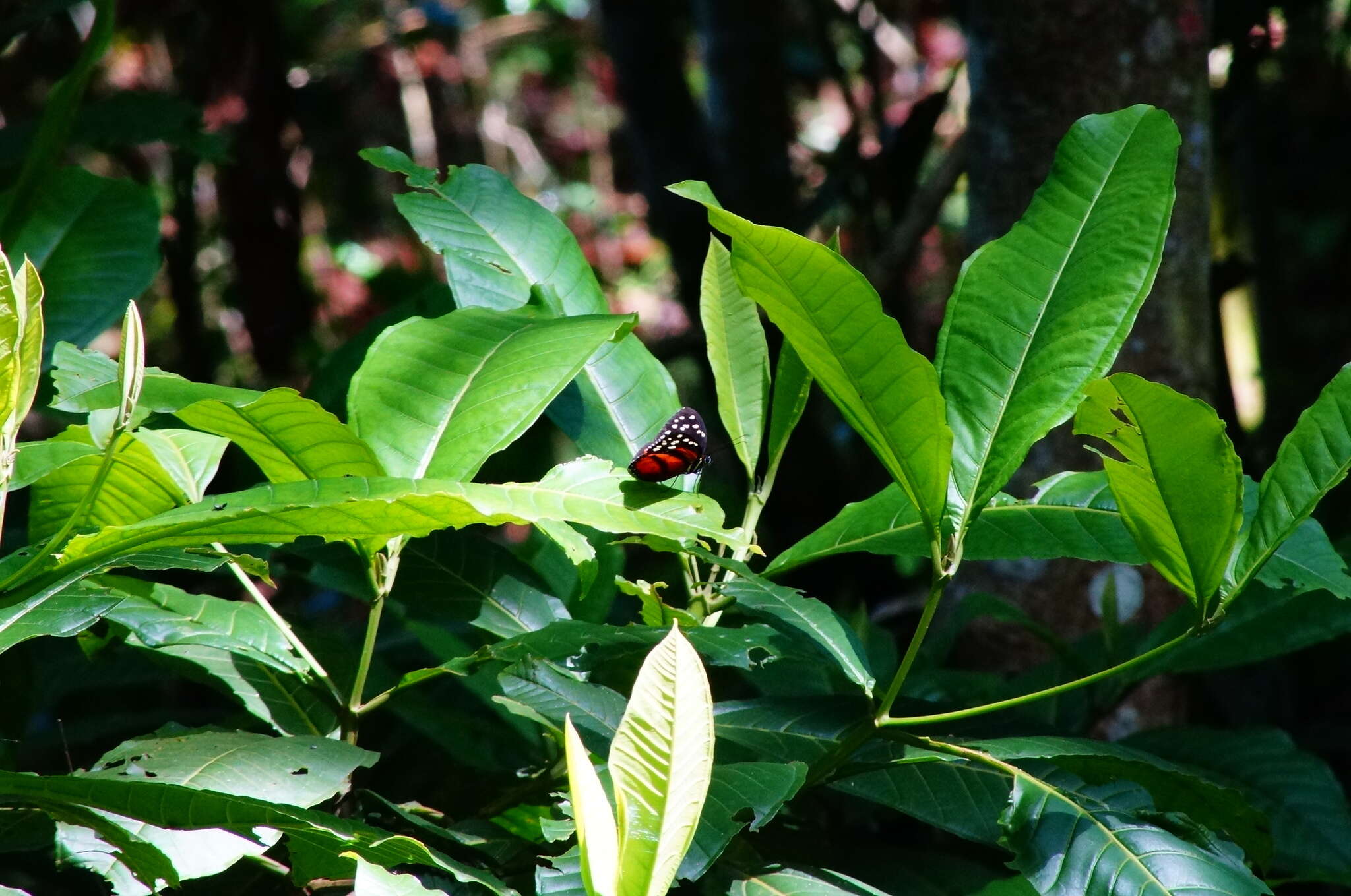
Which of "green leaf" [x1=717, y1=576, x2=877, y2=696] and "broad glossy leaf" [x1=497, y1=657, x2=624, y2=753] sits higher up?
"green leaf" [x1=717, y1=576, x2=877, y2=696]

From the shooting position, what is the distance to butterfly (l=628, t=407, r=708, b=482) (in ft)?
2.64

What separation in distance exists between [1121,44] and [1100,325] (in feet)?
2.69

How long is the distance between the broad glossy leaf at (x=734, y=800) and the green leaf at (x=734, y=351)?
26 centimetres

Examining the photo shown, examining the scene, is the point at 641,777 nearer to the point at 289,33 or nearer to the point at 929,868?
the point at 929,868

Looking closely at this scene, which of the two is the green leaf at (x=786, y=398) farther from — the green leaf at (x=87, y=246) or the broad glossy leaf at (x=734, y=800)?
the green leaf at (x=87, y=246)

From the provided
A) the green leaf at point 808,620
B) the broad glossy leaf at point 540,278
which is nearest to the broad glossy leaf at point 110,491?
the broad glossy leaf at point 540,278

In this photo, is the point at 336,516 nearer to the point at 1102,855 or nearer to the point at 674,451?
the point at 674,451

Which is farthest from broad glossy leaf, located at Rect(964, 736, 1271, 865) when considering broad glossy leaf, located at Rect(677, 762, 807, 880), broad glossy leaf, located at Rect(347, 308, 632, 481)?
broad glossy leaf, located at Rect(347, 308, 632, 481)

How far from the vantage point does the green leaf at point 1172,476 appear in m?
0.62

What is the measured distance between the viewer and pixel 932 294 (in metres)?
4.33

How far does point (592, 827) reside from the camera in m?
0.48

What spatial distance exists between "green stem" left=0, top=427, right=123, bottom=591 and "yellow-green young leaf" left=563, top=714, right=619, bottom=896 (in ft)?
0.97

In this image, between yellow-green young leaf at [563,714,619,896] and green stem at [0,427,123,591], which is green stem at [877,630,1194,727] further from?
green stem at [0,427,123,591]

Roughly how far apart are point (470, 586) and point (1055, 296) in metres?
0.48
